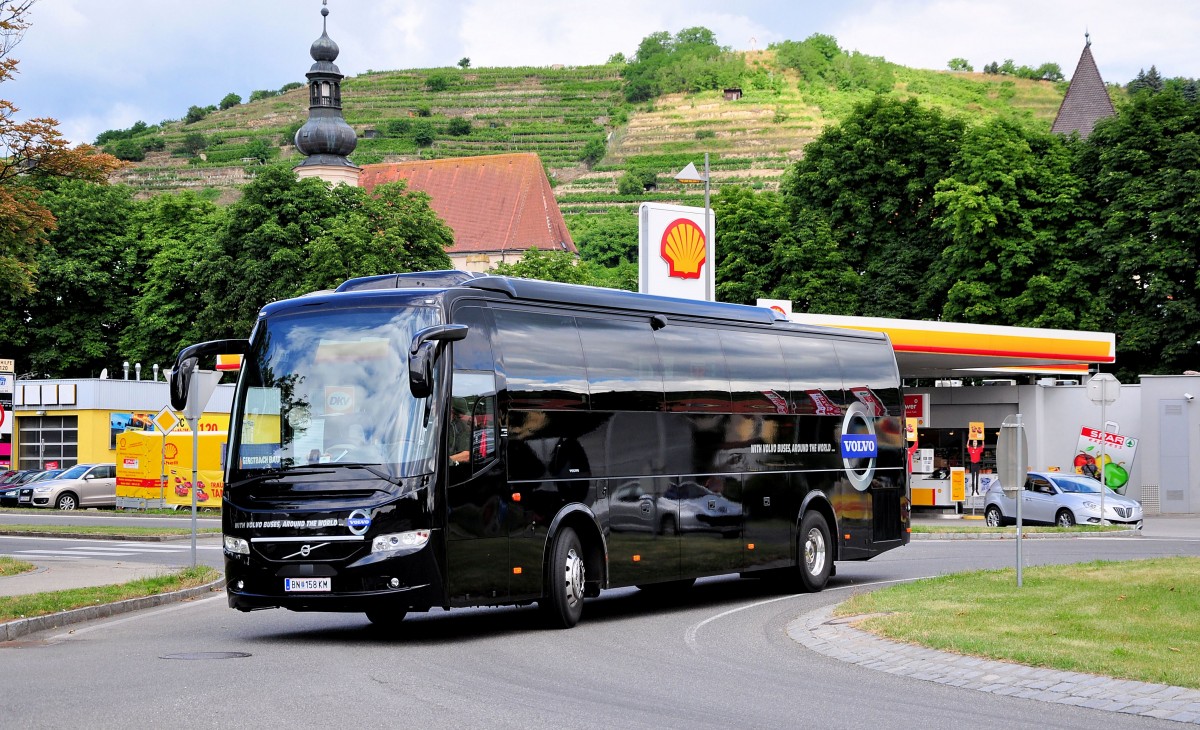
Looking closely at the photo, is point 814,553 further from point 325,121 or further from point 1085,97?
point 325,121

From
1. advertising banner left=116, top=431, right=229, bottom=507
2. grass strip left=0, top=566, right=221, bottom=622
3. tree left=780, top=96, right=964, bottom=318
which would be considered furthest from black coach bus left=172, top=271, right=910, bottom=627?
tree left=780, top=96, right=964, bottom=318

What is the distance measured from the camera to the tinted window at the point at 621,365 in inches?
610

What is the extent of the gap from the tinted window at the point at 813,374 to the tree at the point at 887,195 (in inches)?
1490

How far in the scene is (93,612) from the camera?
16.6 meters

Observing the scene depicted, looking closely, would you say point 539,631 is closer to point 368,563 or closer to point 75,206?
point 368,563

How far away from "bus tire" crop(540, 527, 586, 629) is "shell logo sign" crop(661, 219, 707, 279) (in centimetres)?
1639

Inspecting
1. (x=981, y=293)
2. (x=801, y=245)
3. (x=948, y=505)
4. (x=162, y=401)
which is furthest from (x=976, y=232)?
(x=162, y=401)

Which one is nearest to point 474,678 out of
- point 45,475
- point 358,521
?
point 358,521

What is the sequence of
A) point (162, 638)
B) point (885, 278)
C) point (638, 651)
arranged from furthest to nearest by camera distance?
point (885, 278) → point (162, 638) → point (638, 651)

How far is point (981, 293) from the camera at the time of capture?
54000 millimetres

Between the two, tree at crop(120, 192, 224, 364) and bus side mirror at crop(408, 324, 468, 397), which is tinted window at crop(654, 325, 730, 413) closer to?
bus side mirror at crop(408, 324, 468, 397)

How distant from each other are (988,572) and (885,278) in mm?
39752

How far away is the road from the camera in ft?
30.2

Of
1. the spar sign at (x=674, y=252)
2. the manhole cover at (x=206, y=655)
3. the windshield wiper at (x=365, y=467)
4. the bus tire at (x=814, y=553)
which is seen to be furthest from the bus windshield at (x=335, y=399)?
the spar sign at (x=674, y=252)
